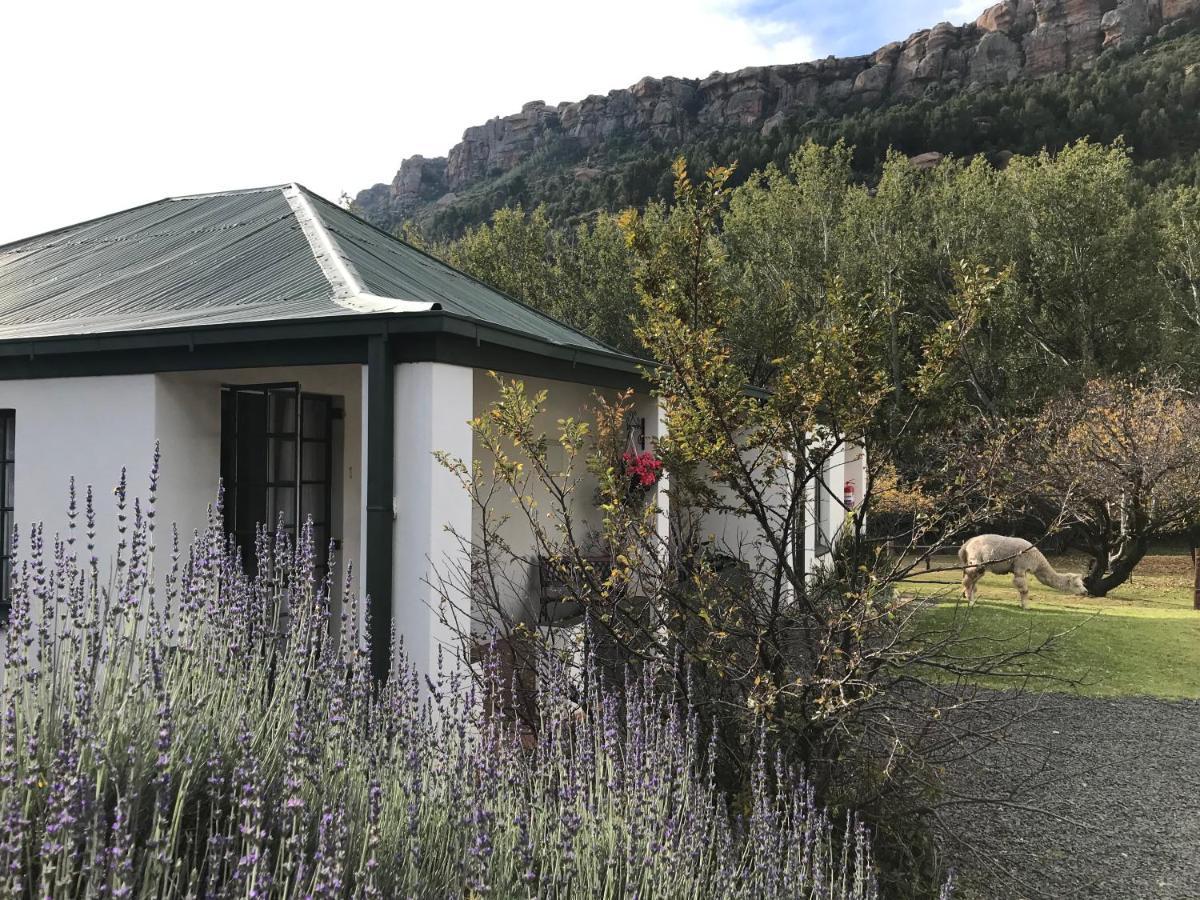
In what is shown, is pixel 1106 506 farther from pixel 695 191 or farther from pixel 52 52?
pixel 52 52

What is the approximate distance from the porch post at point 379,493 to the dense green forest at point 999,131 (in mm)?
26847

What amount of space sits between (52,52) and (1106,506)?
56.4 ft

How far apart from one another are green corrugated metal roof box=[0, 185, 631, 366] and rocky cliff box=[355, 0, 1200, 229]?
4564 cm

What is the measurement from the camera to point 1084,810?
5.36m

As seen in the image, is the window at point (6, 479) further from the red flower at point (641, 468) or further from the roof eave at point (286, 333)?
the red flower at point (641, 468)

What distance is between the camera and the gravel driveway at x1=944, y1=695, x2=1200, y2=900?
4.37 meters

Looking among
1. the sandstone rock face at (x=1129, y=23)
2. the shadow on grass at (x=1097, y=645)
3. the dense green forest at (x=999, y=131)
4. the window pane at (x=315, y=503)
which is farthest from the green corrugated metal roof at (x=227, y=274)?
the sandstone rock face at (x=1129, y=23)

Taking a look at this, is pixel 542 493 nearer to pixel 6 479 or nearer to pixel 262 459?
pixel 262 459

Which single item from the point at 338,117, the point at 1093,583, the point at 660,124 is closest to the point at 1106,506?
the point at 1093,583

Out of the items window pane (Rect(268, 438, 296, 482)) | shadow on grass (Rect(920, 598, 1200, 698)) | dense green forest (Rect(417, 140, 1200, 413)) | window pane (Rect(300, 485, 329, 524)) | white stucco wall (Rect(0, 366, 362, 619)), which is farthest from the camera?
dense green forest (Rect(417, 140, 1200, 413))

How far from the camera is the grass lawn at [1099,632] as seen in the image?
8492 millimetres

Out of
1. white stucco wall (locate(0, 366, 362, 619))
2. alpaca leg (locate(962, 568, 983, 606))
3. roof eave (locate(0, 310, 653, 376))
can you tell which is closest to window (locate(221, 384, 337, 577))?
white stucco wall (locate(0, 366, 362, 619))

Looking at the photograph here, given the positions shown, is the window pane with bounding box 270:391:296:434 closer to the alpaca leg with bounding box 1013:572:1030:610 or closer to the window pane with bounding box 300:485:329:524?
the window pane with bounding box 300:485:329:524

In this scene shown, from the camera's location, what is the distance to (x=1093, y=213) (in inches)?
792
